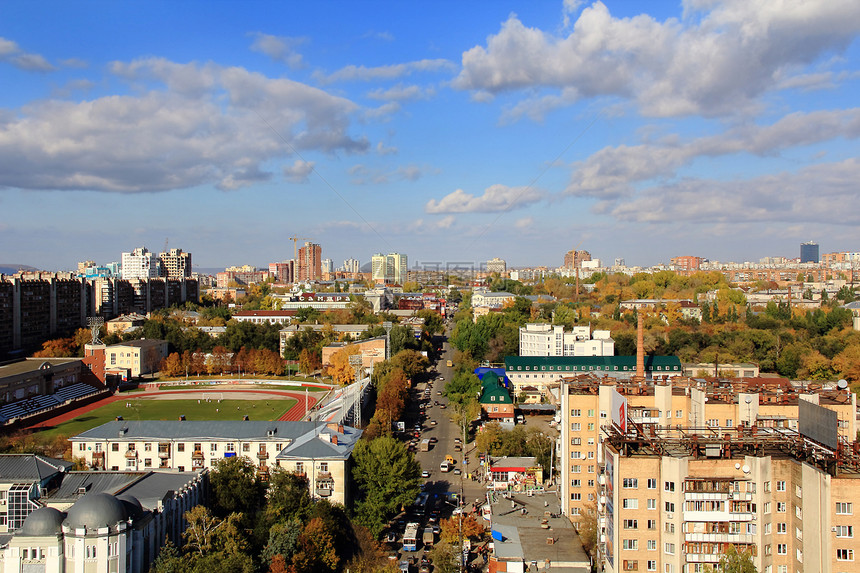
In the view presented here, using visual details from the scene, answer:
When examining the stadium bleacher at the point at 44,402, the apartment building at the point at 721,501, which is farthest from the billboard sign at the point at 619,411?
the stadium bleacher at the point at 44,402

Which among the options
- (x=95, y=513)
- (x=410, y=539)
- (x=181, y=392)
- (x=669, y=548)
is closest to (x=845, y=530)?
(x=669, y=548)

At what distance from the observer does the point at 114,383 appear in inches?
1378

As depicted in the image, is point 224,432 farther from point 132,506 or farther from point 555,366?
point 555,366

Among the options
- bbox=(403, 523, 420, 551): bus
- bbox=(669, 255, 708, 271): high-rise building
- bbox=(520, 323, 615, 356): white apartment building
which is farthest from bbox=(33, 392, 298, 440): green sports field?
bbox=(669, 255, 708, 271): high-rise building

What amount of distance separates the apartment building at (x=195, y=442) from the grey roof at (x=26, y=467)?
3239 mm

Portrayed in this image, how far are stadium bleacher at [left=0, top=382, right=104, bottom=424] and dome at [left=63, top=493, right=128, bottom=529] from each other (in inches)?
667

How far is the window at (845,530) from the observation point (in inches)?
358

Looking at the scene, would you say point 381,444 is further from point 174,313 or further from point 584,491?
point 174,313

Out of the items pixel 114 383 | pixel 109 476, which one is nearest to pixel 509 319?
pixel 114 383

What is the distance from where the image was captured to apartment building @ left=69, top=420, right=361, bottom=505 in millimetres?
17484

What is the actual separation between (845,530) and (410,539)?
883cm

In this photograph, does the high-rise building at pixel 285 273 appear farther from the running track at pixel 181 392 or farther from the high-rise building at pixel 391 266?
the running track at pixel 181 392

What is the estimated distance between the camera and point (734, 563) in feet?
30.9

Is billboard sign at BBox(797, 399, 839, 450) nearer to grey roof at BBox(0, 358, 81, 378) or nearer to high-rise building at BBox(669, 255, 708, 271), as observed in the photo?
grey roof at BBox(0, 358, 81, 378)
